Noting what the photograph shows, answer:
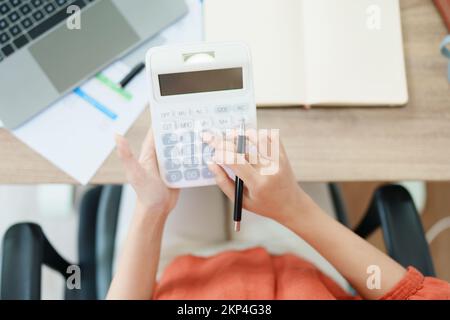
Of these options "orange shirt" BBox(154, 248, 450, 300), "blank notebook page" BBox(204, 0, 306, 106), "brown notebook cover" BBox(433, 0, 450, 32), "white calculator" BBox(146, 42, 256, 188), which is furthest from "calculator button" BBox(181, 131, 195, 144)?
"brown notebook cover" BBox(433, 0, 450, 32)

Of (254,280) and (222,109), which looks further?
(254,280)

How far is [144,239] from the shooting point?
1.79 feet

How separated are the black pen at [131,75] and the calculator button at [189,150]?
13cm

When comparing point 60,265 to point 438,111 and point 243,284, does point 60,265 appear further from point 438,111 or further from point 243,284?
point 438,111

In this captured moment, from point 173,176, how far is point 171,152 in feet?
0.10

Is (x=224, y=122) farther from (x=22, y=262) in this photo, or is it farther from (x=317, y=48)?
(x=22, y=262)

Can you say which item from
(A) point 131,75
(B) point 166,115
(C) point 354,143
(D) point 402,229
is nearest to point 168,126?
(B) point 166,115

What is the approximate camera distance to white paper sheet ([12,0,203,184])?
1.77ft

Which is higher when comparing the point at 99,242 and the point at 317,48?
the point at 317,48

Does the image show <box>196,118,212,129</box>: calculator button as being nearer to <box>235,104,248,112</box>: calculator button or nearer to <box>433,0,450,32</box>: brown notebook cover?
<box>235,104,248,112</box>: calculator button

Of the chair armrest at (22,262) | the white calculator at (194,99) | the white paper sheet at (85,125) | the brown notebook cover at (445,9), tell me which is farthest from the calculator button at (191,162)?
the brown notebook cover at (445,9)

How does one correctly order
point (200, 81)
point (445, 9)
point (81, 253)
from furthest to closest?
1. point (81, 253)
2. point (445, 9)
3. point (200, 81)

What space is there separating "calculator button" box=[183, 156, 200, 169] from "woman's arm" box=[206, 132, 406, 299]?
23 mm

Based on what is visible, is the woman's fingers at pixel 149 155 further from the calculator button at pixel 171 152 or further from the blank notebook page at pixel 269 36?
the blank notebook page at pixel 269 36
